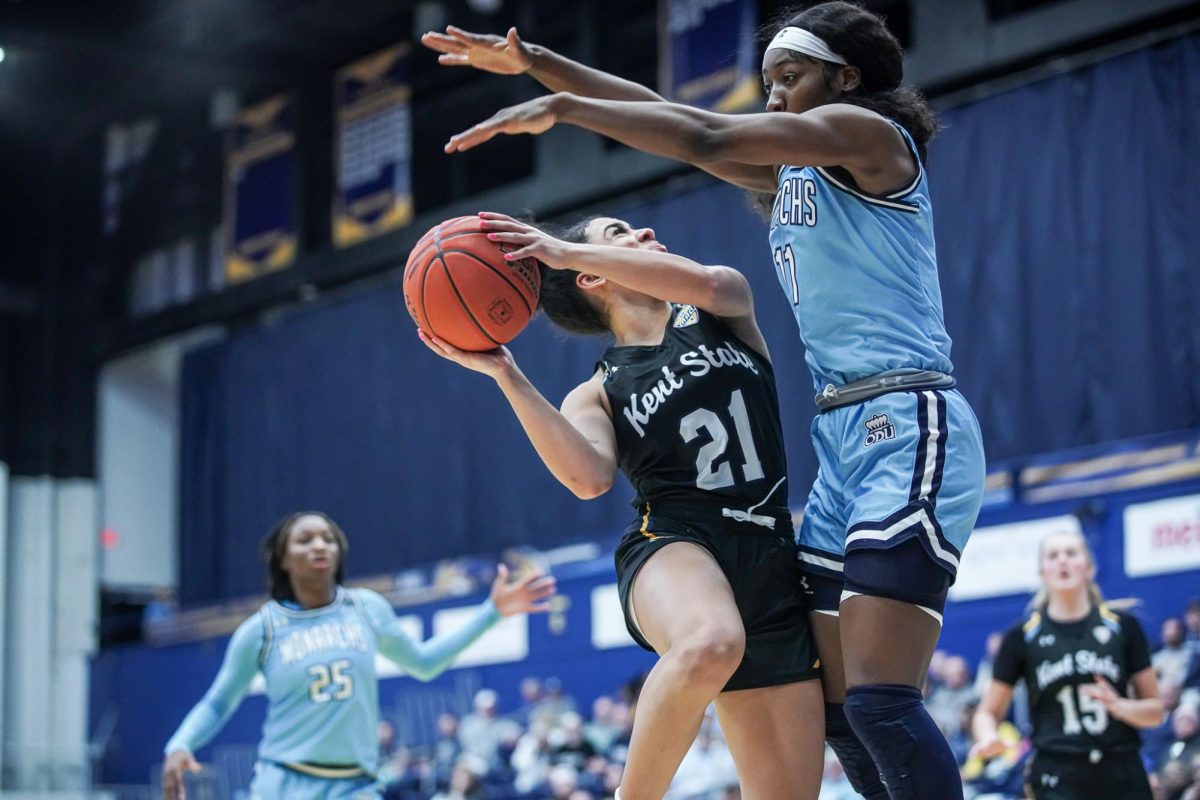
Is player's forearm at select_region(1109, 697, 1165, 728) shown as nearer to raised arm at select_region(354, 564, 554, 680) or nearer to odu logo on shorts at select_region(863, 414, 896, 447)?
raised arm at select_region(354, 564, 554, 680)

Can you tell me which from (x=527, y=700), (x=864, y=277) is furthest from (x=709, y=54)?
(x=864, y=277)

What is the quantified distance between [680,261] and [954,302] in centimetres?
824

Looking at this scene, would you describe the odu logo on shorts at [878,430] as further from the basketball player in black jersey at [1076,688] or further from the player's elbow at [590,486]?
the basketball player in black jersey at [1076,688]

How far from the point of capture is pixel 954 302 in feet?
38.0

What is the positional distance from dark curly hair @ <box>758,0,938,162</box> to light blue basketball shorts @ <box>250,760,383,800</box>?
3603 mm

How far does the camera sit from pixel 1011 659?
20.4 feet

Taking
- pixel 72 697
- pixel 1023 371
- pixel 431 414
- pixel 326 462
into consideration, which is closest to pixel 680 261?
pixel 1023 371

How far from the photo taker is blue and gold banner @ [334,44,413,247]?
15.7m

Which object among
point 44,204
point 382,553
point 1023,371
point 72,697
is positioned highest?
point 44,204

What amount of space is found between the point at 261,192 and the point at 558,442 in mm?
14335

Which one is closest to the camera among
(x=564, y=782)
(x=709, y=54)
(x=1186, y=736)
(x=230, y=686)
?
(x=230, y=686)

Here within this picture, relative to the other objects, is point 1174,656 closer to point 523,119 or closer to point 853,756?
Result: point 853,756

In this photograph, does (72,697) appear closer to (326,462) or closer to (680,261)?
(326,462)

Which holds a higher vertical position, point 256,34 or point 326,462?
point 256,34
